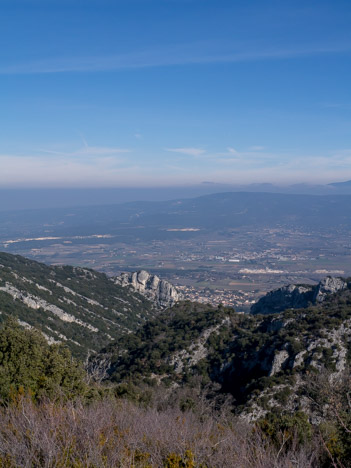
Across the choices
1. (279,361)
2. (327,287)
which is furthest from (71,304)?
(279,361)

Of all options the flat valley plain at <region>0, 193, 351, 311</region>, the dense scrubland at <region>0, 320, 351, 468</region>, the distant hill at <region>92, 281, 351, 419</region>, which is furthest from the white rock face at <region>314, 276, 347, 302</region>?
the flat valley plain at <region>0, 193, 351, 311</region>

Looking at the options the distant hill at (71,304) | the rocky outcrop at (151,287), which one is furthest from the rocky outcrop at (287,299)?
the distant hill at (71,304)

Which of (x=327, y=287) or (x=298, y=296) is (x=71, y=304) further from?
(x=327, y=287)

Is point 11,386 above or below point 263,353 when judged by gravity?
above

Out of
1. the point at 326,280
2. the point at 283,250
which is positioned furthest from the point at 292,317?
the point at 283,250

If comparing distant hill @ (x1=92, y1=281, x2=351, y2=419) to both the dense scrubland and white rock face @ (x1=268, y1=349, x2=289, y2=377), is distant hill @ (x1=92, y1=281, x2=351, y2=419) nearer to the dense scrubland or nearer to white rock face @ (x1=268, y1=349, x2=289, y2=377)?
white rock face @ (x1=268, y1=349, x2=289, y2=377)

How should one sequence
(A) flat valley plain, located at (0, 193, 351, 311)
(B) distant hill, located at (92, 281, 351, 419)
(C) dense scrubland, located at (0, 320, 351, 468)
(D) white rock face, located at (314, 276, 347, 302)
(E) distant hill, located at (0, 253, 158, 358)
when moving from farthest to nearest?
(A) flat valley plain, located at (0, 193, 351, 311) < (D) white rock face, located at (314, 276, 347, 302) < (E) distant hill, located at (0, 253, 158, 358) < (B) distant hill, located at (92, 281, 351, 419) < (C) dense scrubland, located at (0, 320, 351, 468)

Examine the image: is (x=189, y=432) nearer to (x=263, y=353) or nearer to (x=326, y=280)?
(x=263, y=353)
